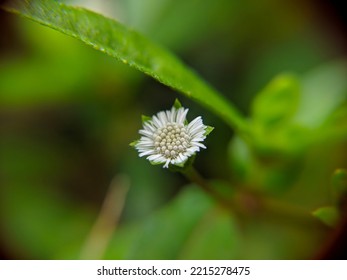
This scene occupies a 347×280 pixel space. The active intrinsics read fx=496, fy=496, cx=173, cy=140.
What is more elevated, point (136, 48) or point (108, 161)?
point (108, 161)

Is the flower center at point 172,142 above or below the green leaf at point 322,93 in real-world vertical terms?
below

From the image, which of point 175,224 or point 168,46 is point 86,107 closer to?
point 168,46

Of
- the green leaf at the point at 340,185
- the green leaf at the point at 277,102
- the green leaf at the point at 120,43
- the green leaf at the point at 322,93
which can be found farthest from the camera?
the green leaf at the point at 322,93

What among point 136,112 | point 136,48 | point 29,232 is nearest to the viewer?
point 136,48

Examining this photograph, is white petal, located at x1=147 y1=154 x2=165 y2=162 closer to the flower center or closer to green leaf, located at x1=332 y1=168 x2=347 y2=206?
the flower center

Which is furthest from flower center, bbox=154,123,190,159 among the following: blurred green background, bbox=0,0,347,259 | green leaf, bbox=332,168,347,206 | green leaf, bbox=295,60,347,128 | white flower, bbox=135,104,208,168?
green leaf, bbox=295,60,347,128

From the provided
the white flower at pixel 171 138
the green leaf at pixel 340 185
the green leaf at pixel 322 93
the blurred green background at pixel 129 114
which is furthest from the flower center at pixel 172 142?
the green leaf at pixel 322 93

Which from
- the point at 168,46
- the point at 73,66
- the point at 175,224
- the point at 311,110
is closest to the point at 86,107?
the point at 73,66

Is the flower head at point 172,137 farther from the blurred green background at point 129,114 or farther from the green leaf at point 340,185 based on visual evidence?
the blurred green background at point 129,114
